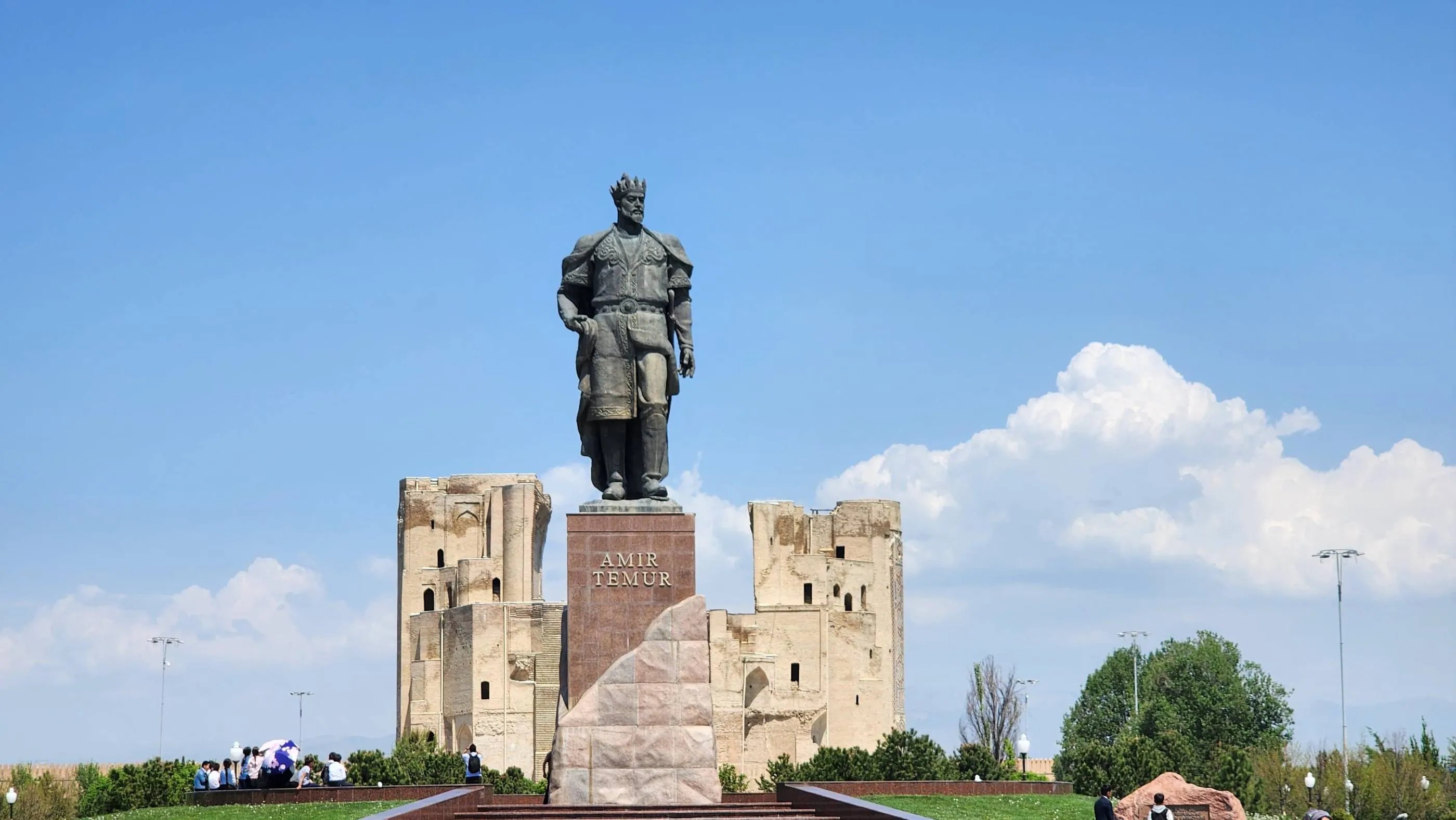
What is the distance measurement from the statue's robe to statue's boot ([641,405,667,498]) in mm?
90

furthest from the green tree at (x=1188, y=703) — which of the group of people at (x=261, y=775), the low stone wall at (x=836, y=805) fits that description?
the low stone wall at (x=836, y=805)

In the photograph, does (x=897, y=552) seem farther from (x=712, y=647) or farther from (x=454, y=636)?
(x=454, y=636)

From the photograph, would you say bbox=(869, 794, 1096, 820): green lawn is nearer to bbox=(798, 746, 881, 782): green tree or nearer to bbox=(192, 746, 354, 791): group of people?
bbox=(798, 746, 881, 782): green tree

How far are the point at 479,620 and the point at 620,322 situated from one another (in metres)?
44.8

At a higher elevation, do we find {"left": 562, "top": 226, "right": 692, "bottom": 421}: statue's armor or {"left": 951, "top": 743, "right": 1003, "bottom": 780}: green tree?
{"left": 562, "top": 226, "right": 692, "bottom": 421}: statue's armor

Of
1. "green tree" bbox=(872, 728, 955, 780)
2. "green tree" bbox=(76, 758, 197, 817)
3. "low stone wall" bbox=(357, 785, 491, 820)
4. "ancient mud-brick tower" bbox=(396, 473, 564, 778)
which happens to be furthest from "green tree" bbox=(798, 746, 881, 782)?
"ancient mud-brick tower" bbox=(396, 473, 564, 778)

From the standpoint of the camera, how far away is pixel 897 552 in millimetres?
67000

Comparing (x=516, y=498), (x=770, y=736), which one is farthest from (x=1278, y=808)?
(x=516, y=498)

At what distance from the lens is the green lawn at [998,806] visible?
73.1 feet

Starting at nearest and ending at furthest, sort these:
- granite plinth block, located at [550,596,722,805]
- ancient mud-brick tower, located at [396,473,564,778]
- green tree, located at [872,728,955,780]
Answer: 1. granite plinth block, located at [550,596,722,805]
2. green tree, located at [872,728,955,780]
3. ancient mud-brick tower, located at [396,473,564,778]

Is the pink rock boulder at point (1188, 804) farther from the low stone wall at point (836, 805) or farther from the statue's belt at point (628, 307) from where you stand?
the statue's belt at point (628, 307)

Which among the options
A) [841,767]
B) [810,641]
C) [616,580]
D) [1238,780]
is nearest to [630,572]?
[616,580]

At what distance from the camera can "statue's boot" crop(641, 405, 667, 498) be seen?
1700 centimetres

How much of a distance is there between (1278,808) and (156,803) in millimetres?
24510
